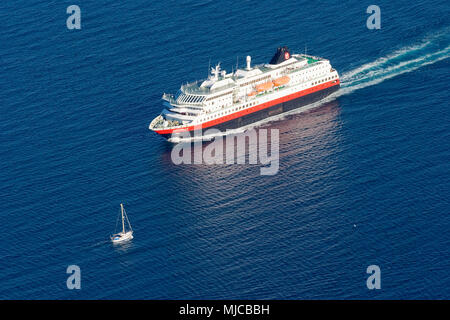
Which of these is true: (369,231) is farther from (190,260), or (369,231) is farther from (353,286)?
(190,260)
